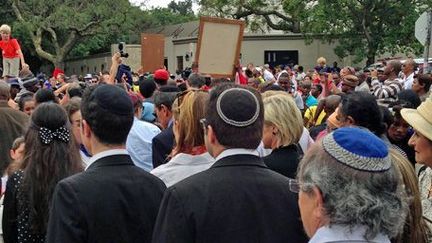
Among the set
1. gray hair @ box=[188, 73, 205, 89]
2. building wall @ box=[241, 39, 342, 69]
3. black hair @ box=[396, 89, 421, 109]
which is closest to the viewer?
black hair @ box=[396, 89, 421, 109]

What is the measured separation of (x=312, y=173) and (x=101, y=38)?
1831 inches

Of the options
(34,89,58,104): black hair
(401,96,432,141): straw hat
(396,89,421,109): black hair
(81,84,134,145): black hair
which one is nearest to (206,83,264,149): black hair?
(81,84,134,145): black hair

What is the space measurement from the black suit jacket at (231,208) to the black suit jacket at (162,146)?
2533mm

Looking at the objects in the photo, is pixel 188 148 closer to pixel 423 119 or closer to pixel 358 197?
pixel 423 119

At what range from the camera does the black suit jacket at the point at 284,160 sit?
14.5 feet

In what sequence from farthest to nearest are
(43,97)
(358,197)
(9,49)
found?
(9,49)
(43,97)
(358,197)

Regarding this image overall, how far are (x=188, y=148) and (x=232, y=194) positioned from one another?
116 centimetres

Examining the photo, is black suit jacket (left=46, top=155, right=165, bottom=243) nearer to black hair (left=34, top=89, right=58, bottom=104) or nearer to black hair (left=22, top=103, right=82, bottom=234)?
black hair (left=22, top=103, right=82, bottom=234)

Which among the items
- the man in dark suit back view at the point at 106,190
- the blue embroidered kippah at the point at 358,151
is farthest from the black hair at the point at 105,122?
the blue embroidered kippah at the point at 358,151

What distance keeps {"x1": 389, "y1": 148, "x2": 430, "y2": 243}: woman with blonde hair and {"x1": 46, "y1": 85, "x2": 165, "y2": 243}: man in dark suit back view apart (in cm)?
117

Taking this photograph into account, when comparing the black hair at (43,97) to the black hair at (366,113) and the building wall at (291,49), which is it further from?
the building wall at (291,49)

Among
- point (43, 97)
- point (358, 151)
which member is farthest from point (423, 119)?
point (43, 97)

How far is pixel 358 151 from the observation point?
7.23 feet

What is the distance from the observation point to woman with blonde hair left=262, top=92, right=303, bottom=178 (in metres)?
4.46
